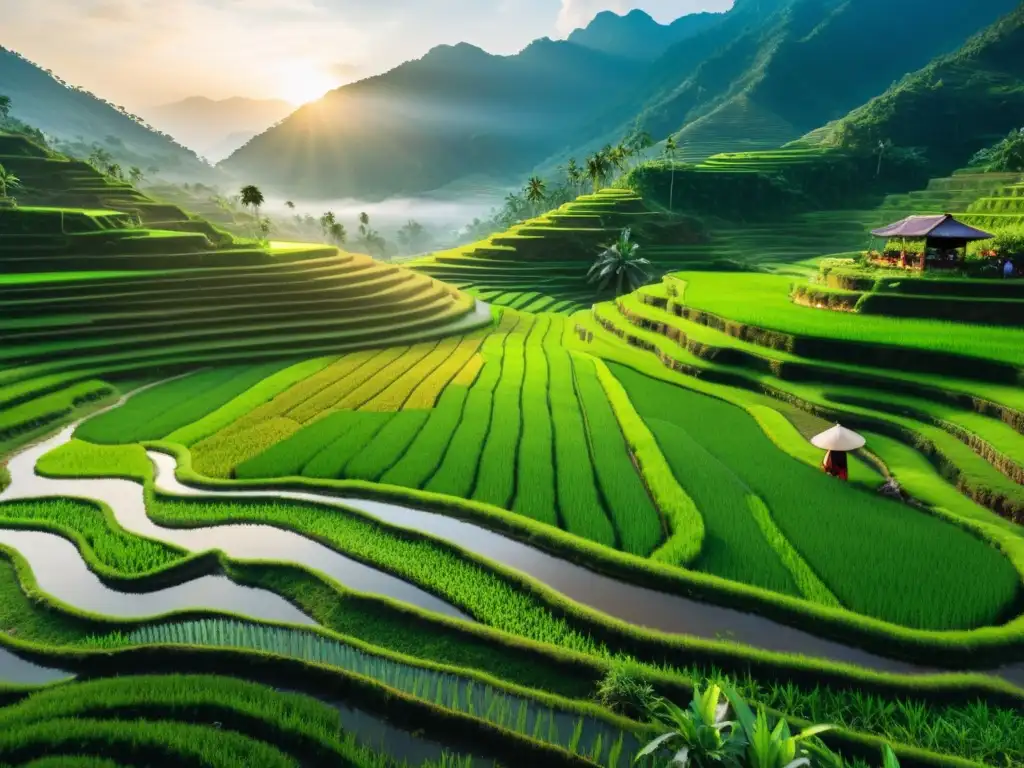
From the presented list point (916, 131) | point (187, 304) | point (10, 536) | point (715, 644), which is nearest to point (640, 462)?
point (715, 644)

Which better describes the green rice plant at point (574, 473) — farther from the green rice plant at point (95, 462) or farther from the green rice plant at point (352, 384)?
the green rice plant at point (95, 462)

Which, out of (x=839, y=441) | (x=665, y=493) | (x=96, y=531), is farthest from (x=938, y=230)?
(x=96, y=531)

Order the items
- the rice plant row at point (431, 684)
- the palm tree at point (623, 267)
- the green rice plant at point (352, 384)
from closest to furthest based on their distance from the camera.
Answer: the rice plant row at point (431, 684), the green rice plant at point (352, 384), the palm tree at point (623, 267)

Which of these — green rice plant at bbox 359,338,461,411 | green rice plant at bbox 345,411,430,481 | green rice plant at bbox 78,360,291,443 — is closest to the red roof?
green rice plant at bbox 359,338,461,411

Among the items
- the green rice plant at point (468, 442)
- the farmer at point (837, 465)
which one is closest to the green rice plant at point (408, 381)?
the green rice plant at point (468, 442)

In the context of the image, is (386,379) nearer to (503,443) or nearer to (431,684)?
(503,443)

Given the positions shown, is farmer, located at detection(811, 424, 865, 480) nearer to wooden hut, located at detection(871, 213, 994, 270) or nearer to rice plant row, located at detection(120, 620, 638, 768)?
rice plant row, located at detection(120, 620, 638, 768)
